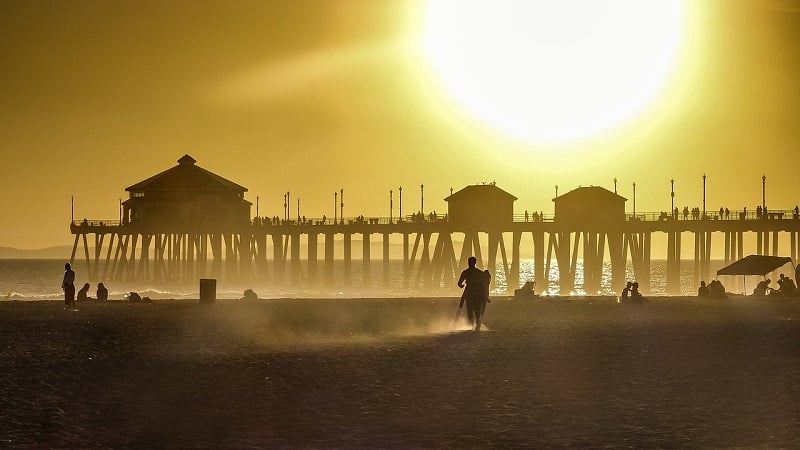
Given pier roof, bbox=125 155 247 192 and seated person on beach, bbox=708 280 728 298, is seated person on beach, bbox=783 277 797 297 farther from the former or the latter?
pier roof, bbox=125 155 247 192

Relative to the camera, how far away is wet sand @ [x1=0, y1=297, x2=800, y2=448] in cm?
1163

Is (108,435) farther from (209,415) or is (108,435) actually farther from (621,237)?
(621,237)

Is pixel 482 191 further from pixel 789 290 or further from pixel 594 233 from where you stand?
pixel 789 290

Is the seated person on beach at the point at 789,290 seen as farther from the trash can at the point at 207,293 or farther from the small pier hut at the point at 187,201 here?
the small pier hut at the point at 187,201

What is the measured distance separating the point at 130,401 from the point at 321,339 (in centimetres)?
979

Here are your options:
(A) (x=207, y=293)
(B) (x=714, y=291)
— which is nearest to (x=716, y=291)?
(B) (x=714, y=291)

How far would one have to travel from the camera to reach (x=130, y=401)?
13.8 metres

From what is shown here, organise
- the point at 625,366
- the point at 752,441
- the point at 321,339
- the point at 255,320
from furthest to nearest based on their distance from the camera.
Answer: the point at 255,320
the point at 321,339
the point at 625,366
the point at 752,441

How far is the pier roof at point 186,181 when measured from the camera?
292 feet

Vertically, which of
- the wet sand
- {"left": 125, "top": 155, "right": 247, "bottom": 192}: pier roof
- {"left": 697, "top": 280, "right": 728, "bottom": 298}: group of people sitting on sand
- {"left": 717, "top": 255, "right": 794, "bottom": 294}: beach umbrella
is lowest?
{"left": 697, "top": 280, "right": 728, "bottom": 298}: group of people sitting on sand

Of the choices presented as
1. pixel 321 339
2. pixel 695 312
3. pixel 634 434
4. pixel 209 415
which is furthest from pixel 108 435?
pixel 695 312

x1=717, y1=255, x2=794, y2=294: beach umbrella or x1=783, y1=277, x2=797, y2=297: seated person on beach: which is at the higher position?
x1=717, y1=255, x2=794, y2=294: beach umbrella

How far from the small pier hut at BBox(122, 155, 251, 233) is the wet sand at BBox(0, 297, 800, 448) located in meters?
61.2

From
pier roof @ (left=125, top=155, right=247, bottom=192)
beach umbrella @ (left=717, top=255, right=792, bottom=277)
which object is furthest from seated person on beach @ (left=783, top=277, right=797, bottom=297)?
pier roof @ (left=125, top=155, right=247, bottom=192)
